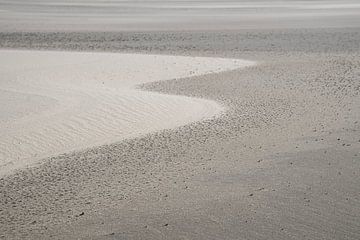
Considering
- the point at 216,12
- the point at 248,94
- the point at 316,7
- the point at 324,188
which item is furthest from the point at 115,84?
the point at 316,7

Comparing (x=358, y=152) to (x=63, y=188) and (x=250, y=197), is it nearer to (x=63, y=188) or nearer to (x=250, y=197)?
(x=250, y=197)

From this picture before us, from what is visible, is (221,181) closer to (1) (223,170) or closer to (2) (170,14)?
(1) (223,170)

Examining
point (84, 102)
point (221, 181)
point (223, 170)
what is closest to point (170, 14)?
point (84, 102)

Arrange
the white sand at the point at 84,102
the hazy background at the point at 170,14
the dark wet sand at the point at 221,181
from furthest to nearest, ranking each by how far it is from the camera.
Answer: the hazy background at the point at 170,14 → the white sand at the point at 84,102 → the dark wet sand at the point at 221,181

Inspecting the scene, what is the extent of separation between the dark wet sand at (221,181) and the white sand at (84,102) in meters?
0.53

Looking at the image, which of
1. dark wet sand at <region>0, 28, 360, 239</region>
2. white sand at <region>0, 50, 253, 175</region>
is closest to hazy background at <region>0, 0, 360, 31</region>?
white sand at <region>0, 50, 253, 175</region>

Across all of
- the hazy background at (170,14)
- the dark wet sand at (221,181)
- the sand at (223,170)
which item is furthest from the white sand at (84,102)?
the hazy background at (170,14)

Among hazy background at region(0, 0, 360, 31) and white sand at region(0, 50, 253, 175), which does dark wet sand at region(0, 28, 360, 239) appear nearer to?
white sand at region(0, 50, 253, 175)

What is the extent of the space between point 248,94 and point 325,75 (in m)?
2.88

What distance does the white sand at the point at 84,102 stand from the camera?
8.65m

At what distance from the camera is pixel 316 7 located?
35.5 metres

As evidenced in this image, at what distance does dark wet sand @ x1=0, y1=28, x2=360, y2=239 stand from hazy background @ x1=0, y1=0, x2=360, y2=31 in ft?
50.5

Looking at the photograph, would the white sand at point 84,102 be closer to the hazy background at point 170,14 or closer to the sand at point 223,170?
the sand at point 223,170

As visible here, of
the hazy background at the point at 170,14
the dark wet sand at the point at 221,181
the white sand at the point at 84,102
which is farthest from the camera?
the hazy background at the point at 170,14
